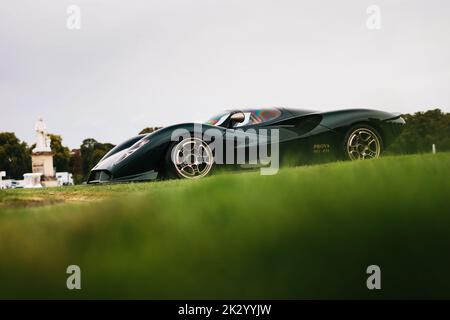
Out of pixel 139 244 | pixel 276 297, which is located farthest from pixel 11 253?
pixel 276 297

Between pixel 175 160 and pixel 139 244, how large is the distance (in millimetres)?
4755

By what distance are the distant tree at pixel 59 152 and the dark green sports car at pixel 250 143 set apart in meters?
55.8

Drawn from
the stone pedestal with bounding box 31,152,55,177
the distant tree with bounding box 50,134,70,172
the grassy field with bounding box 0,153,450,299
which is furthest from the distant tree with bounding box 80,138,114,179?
the grassy field with bounding box 0,153,450,299

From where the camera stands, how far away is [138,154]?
7.46 m

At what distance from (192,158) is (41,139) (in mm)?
27040

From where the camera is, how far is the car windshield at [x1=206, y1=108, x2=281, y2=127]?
Answer: 28.8 ft

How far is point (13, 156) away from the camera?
57.6 meters

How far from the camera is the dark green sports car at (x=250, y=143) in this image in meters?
7.43

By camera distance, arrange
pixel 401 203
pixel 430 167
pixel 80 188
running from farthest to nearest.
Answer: pixel 80 188 < pixel 430 167 < pixel 401 203

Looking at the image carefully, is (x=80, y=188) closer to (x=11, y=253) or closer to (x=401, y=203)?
(x=11, y=253)
